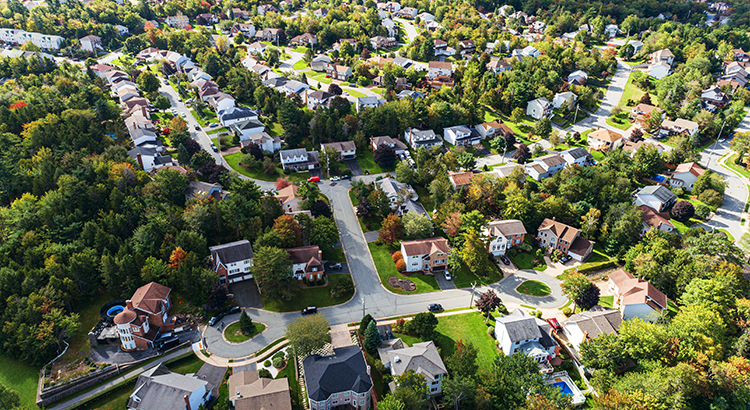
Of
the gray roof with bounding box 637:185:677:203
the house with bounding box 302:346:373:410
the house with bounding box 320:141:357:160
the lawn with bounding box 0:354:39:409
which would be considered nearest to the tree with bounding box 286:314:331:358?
the house with bounding box 302:346:373:410

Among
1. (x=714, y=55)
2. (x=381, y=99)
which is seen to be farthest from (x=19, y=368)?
(x=714, y=55)

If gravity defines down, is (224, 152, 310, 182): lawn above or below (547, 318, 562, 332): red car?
above

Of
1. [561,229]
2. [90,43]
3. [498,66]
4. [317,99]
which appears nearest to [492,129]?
[561,229]

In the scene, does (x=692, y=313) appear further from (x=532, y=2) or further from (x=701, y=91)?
(x=532, y=2)

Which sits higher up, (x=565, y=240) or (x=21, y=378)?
(x=565, y=240)

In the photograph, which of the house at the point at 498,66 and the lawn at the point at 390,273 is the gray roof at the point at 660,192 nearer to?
the lawn at the point at 390,273

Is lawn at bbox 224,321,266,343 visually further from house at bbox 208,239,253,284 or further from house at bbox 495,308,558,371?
house at bbox 495,308,558,371

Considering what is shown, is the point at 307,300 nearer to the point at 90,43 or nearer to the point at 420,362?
the point at 420,362
